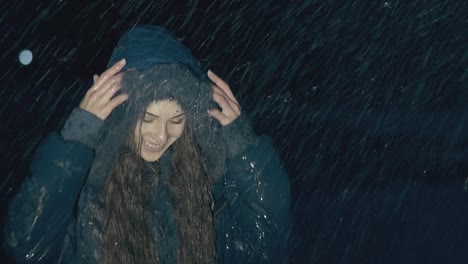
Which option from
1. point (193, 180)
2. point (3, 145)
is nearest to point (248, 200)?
point (193, 180)

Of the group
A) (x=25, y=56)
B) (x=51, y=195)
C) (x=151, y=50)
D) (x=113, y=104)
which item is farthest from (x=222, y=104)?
(x=25, y=56)

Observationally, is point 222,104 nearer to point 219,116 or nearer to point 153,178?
point 219,116

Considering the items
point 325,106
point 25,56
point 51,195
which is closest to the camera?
point 51,195

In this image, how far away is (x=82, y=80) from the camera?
8.50 metres

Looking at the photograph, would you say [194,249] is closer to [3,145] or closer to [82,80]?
[3,145]

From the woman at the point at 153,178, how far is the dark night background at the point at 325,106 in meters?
5.23

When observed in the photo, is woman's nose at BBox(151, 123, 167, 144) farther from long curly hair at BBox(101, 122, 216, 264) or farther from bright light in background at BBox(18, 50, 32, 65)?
bright light in background at BBox(18, 50, 32, 65)

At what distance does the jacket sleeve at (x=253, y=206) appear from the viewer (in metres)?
2.52

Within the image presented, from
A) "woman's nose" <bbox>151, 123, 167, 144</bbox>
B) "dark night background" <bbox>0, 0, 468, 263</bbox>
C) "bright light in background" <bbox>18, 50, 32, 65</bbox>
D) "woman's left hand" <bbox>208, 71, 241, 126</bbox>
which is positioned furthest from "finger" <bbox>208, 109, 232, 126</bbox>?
"bright light in background" <bbox>18, 50, 32, 65</bbox>

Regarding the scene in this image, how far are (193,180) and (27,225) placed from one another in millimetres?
744

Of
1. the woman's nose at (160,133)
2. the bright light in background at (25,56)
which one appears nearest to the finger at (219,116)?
the woman's nose at (160,133)

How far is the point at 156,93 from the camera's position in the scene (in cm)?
247

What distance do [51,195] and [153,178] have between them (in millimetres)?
483

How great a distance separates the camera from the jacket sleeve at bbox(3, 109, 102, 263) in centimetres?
218
